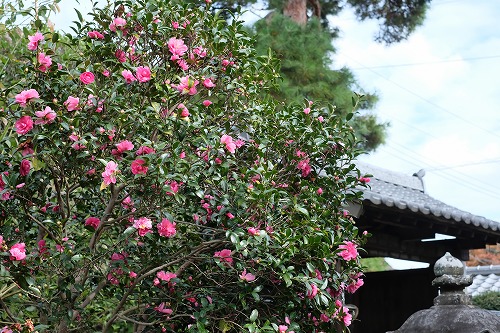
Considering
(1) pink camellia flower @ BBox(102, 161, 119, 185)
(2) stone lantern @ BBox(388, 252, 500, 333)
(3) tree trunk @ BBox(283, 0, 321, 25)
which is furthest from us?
(3) tree trunk @ BBox(283, 0, 321, 25)

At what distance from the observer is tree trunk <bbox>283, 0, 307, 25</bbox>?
1407cm

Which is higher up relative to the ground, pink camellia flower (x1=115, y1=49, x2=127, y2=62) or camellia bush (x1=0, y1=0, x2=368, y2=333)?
pink camellia flower (x1=115, y1=49, x2=127, y2=62)

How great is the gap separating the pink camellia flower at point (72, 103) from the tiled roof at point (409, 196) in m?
3.16

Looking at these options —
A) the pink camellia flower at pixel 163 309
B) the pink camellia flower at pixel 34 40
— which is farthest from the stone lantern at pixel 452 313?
the pink camellia flower at pixel 34 40

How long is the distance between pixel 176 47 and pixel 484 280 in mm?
11252

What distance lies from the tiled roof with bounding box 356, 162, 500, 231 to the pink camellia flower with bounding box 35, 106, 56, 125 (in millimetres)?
3298

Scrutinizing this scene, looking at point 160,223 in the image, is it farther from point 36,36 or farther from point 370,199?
point 370,199

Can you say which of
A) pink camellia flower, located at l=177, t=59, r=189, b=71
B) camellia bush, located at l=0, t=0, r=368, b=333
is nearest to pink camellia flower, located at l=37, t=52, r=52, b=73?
camellia bush, located at l=0, t=0, r=368, b=333

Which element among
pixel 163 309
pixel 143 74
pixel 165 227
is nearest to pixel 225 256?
pixel 165 227

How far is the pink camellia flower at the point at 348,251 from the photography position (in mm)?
4344

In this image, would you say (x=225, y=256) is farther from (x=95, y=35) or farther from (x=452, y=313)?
(x=95, y=35)

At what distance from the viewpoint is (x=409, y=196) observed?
988cm

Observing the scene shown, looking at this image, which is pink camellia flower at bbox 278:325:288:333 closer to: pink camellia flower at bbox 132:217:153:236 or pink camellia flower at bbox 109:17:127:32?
pink camellia flower at bbox 132:217:153:236

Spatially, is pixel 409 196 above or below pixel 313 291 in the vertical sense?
below
